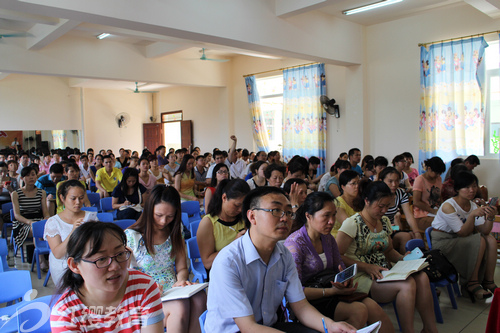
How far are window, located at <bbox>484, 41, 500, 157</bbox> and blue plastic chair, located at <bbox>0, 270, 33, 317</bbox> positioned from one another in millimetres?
7097

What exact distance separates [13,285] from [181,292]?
1.12 meters

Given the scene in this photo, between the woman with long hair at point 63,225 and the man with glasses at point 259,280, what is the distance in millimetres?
1576

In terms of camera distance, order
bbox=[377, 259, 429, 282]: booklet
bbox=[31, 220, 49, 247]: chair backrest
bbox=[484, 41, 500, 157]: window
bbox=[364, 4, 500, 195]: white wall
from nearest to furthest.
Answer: bbox=[377, 259, 429, 282]: booklet < bbox=[31, 220, 49, 247]: chair backrest < bbox=[484, 41, 500, 157]: window < bbox=[364, 4, 500, 195]: white wall

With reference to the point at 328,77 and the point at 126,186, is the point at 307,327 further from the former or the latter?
the point at 328,77

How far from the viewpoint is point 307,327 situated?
6.05ft

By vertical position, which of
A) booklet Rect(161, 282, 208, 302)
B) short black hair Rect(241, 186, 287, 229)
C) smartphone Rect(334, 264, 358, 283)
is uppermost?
short black hair Rect(241, 186, 287, 229)

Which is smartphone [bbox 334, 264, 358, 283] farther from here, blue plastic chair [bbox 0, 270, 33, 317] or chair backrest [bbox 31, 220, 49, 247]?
chair backrest [bbox 31, 220, 49, 247]

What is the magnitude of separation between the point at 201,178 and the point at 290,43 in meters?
2.66

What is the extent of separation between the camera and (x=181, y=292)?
2164 mm

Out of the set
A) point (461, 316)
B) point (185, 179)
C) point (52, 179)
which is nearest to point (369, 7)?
point (185, 179)

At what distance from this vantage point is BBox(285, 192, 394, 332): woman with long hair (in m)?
2.17

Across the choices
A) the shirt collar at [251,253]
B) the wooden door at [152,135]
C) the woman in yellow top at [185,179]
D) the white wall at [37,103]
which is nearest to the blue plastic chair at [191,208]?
the woman in yellow top at [185,179]

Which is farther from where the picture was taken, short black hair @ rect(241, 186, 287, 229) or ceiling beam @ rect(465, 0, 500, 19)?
ceiling beam @ rect(465, 0, 500, 19)

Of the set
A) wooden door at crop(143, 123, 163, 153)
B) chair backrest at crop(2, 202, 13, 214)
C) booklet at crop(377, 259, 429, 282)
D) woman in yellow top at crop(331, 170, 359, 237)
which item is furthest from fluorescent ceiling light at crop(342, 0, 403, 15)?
wooden door at crop(143, 123, 163, 153)
